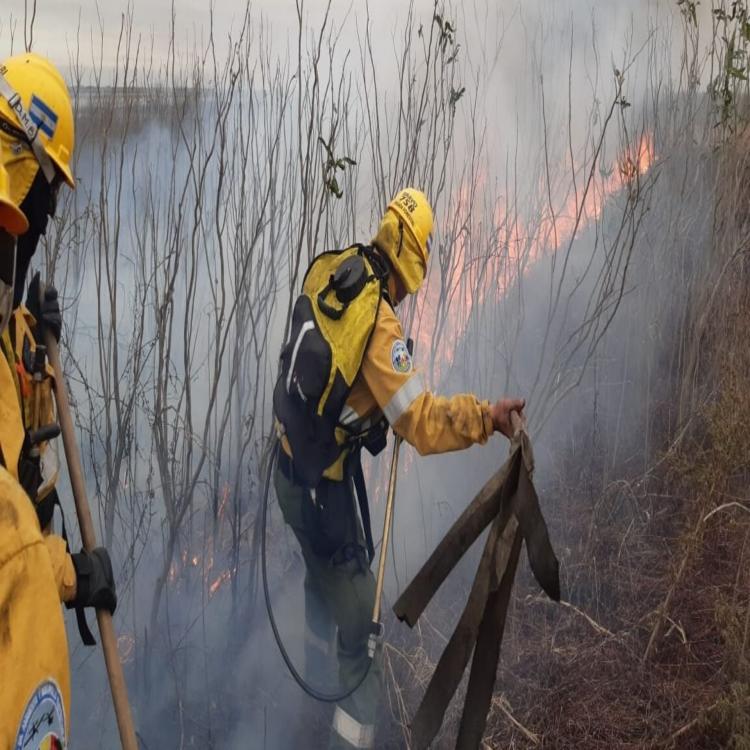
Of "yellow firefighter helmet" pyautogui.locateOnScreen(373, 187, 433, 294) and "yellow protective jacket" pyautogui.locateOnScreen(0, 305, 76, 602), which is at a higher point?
"yellow firefighter helmet" pyautogui.locateOnScreen(373, 187, 433, 294)

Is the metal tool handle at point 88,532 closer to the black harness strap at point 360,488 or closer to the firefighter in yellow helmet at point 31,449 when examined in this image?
the firefighter in yellow helmet at point 31,449

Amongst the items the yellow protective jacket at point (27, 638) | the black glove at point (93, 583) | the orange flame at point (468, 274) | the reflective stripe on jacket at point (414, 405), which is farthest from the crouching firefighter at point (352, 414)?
the yellow protective jacket at point (27, 638)

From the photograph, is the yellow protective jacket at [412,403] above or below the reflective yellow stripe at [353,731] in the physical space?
above

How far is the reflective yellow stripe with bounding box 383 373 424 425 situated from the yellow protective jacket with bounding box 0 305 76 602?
0.98 m

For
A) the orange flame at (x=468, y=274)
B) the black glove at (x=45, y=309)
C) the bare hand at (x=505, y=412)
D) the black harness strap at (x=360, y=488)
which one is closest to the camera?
the black glove at (x=45, y=309)

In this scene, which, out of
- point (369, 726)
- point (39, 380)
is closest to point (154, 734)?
point (369, 726)

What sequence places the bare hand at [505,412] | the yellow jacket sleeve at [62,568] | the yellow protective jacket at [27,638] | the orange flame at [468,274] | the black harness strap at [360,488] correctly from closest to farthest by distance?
the yellow protective jacket at [27,638]
the yellow jacket sleeve at [62,568]
the bare hand at [505,412]
the black harness strap at [360,488]
the orange flame at [468,274]

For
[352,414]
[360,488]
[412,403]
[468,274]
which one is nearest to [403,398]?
[412,403]

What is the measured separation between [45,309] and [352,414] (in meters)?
0.98

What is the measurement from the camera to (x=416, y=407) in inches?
96.5

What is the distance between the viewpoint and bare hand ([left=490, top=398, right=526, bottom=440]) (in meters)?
2.38

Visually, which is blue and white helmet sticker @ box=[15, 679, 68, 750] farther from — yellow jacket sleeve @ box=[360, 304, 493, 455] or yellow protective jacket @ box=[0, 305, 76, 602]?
yellow jacket sleeve @ box=[360, 304, 493, 455]

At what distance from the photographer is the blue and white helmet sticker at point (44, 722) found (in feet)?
2.66

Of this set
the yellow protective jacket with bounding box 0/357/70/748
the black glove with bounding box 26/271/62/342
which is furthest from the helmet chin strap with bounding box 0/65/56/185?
the yellow protective jacket with bounding box 0/357/70/748
